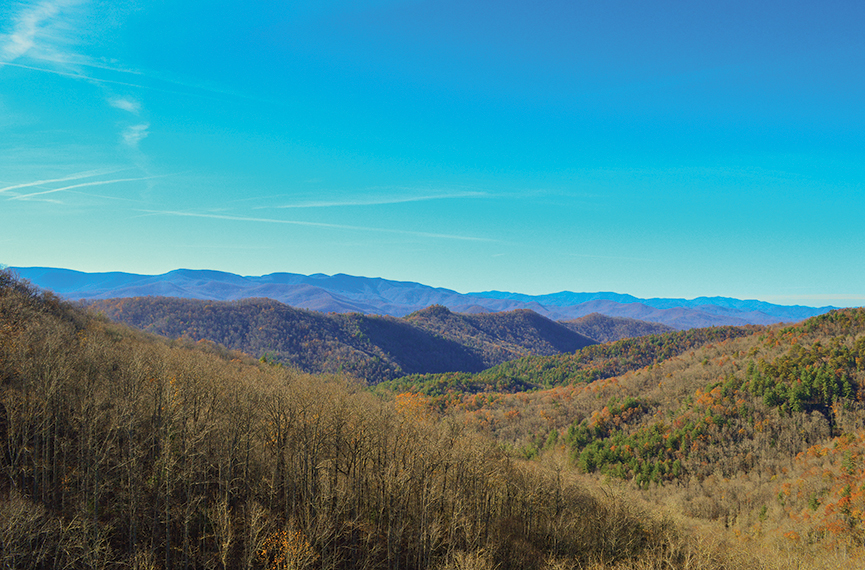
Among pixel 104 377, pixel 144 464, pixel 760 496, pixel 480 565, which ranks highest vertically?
pixel 104 377

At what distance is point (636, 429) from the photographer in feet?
420

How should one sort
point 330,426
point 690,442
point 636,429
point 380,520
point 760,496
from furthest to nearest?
point 636,429, point 690,442, point 760,496, point 330,426, point 380,520

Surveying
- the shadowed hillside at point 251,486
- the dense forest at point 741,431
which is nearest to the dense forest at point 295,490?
the shadowed hillside at point 251,486

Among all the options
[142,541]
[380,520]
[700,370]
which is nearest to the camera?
[142,541]

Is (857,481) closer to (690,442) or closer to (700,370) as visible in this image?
(690,442)

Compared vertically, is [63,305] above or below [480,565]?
above

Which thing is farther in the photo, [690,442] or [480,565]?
[690,442]

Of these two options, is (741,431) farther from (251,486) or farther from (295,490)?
(251,486)

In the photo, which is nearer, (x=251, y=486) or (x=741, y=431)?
(x=251, y=486)

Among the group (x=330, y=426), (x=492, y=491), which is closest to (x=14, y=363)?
(x=330, y=426)

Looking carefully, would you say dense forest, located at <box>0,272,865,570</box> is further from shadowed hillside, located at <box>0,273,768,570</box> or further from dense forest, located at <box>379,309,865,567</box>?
dense forest, located at <box>379,309,865,567</box>

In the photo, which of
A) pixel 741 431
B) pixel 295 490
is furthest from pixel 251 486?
pixel 741 431

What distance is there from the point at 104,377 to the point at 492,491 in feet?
165

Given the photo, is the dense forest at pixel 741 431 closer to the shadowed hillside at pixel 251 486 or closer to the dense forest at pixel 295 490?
the dense forest at pixel 295 490
